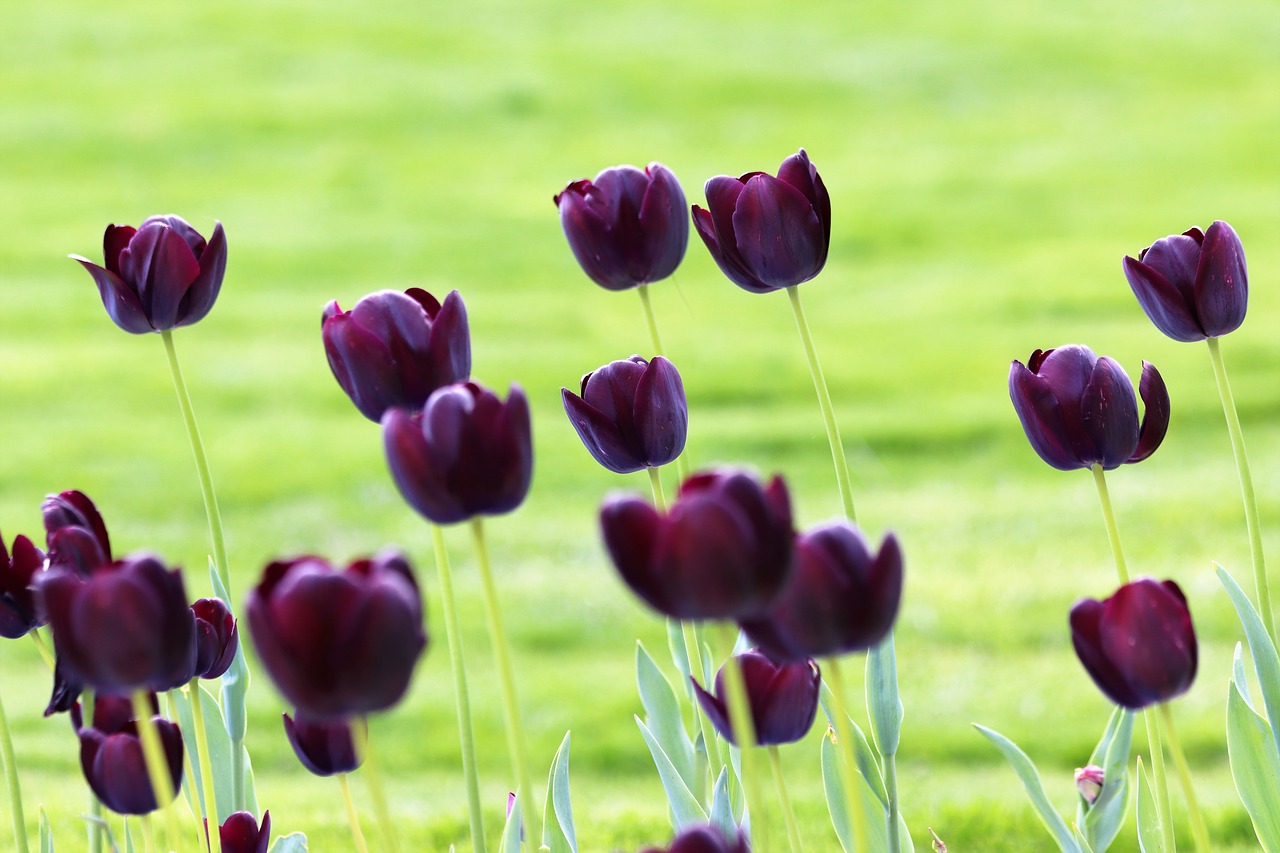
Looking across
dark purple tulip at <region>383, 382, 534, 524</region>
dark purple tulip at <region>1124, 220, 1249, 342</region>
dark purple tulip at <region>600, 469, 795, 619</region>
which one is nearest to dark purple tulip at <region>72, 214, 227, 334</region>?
dark purple tulip at <region>383, 382, 534, 524</region>

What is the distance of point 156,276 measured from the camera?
1.02 meters

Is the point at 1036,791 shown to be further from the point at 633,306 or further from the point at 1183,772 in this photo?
the point at 633,306

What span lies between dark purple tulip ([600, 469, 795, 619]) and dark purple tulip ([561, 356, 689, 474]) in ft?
1.26

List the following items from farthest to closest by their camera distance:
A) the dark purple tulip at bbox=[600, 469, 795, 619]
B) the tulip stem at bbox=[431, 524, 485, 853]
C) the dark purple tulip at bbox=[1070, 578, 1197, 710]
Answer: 1. the tulip stem at bbox=[431, 524, 485, 853]
2. the dark purple tulip at bbox=[1070, 578, 1197, 710]
3. the dark purple tulip at bbox=[600, 469, 795, 619]

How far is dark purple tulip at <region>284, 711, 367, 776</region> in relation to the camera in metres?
0.87

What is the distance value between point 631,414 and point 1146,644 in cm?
40

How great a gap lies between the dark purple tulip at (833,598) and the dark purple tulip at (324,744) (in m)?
0.37

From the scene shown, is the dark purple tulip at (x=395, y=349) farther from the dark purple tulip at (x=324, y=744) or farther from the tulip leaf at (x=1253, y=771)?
the tulip leaf at (x=1253, y=771)

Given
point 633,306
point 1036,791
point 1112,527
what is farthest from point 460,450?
point 633,306

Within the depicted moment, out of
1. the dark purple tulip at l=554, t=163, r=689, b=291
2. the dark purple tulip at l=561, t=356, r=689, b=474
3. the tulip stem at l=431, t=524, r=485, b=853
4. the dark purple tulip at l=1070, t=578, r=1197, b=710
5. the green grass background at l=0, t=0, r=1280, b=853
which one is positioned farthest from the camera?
the green grass background at l=0, t=0, r=1280, b=853

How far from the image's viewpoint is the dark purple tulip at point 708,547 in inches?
21.0

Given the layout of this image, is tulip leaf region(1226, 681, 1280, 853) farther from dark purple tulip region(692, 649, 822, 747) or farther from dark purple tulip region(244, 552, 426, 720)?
dark purple tulip region(244, 552, 426, 720)

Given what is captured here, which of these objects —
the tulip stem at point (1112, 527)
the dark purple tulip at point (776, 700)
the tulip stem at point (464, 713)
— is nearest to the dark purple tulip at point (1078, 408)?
the tulip stem at point (1112, 527)

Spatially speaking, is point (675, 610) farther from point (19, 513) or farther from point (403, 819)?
point (19, 513)
